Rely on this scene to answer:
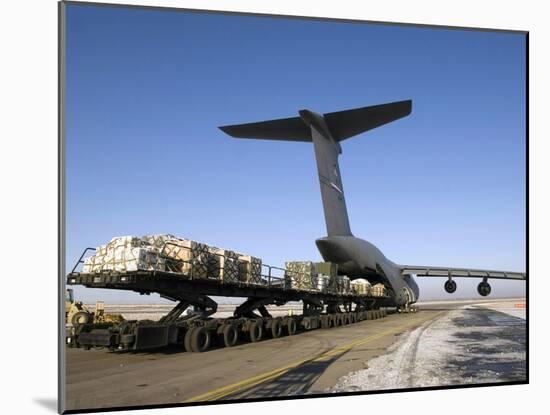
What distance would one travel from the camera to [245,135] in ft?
57.6

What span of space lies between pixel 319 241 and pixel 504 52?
14.8m

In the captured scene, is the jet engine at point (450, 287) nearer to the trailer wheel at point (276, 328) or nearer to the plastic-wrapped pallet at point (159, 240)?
the trailer wheel at point (276, 328)

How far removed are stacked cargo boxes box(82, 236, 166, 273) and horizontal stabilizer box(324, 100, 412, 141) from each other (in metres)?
7.62

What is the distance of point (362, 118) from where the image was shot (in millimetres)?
18500

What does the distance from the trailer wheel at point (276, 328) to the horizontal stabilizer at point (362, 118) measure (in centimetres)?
718

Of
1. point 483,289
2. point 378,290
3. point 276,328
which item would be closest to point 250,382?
point 276,328

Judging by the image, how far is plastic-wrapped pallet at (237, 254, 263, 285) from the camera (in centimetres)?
1579

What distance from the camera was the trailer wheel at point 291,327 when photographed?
1861 cm

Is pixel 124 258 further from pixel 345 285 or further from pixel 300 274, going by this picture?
pixel 345 285

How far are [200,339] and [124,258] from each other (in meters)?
3.05

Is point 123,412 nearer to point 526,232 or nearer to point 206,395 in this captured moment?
point 206,395

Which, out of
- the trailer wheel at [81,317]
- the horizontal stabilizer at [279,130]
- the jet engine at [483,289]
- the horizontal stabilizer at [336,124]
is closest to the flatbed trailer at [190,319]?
the trailer wheel at [81,317]

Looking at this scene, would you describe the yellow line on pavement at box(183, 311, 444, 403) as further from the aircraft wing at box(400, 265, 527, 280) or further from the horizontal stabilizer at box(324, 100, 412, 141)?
the aircraft wing at box(400, 265, 527, 280)
